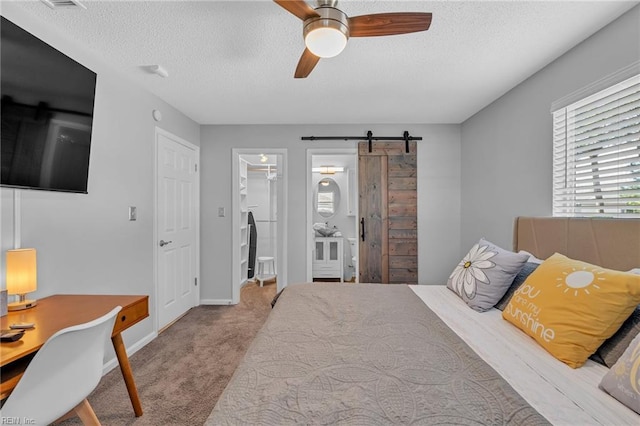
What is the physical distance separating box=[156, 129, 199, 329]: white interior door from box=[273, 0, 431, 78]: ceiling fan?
2.25 metres

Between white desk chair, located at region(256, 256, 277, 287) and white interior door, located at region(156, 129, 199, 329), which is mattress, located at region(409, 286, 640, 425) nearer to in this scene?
white interior door, located at region(156, 129, 199, 329)

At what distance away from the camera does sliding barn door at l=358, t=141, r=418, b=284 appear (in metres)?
3.99

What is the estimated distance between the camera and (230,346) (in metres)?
2.72

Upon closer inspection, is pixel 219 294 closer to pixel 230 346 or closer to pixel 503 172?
pixel 230 346

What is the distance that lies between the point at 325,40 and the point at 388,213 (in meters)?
2.80

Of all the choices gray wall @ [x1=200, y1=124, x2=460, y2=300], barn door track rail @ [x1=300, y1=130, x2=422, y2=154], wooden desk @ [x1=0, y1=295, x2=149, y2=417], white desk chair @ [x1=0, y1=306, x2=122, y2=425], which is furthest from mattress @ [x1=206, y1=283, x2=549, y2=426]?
barn door track rail @ [x1=300, y1=130, x2=422, y2=154]

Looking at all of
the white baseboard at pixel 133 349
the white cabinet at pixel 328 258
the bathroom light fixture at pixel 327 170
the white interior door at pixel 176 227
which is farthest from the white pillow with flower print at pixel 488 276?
the bathroom light fixture at pixel 327 170

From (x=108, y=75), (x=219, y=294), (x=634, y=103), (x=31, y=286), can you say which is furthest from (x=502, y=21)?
(x=219, y=294)

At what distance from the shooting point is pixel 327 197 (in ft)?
18.8

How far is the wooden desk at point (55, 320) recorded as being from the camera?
3.62 feet

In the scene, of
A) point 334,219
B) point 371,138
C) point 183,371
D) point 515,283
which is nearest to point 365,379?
point 515,283

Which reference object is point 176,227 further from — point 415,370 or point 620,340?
point 620,340

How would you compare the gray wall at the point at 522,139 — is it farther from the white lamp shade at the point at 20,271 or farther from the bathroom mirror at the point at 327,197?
the white lamp shade at the point at 20,271

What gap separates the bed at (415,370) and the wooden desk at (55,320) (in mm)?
851
